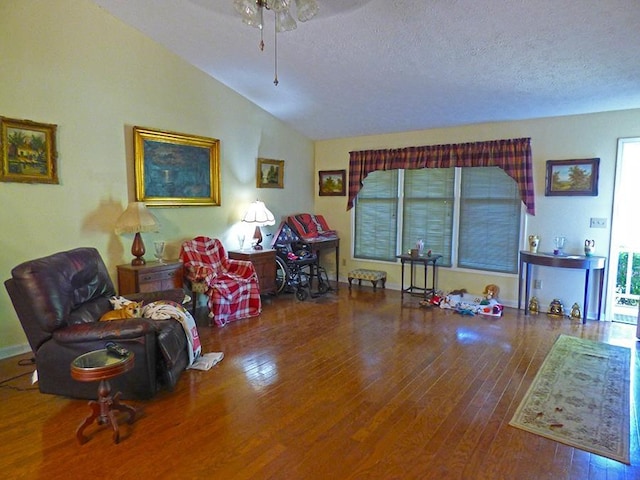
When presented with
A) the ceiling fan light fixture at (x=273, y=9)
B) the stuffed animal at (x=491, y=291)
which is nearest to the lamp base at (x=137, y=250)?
the ceiling fan light fixture at (x=273, y=9)

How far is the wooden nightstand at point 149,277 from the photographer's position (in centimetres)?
389

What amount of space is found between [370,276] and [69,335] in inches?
167

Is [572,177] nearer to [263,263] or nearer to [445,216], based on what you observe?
[445,216]

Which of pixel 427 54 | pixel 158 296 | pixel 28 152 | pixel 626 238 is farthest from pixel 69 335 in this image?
pixel 626 238

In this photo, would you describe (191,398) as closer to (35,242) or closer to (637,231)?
(35,242)

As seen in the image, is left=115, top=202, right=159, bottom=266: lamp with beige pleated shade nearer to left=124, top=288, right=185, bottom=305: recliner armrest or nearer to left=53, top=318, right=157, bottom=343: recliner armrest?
left=124, top=288, right=185, bottom=305: recliner armrest

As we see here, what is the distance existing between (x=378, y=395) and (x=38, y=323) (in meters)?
2.31

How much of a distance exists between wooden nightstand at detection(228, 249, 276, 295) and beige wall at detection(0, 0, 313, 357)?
0.43 meters

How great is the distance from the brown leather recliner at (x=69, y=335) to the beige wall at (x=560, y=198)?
13.5 feet

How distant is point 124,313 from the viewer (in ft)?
9.50

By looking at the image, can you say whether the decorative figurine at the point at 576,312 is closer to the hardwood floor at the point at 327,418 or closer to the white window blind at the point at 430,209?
the hardwood floor at the point at 327,418

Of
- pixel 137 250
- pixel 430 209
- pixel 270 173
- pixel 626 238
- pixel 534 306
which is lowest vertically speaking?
pixel 534 306

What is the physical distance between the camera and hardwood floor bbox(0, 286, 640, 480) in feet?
6.66

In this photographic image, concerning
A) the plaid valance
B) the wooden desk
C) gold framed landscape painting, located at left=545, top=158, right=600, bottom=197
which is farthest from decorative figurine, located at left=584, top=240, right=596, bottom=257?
the wooden desk
